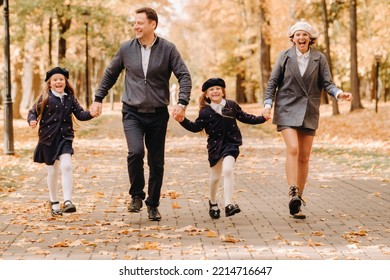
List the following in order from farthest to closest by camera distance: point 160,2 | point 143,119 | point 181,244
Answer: point 160,2
point 143,119
point 181,244

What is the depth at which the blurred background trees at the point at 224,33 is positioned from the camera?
33.1 meters

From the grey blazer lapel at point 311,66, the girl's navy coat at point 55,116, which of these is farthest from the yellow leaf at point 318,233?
the girl's navy coat at point 55,116

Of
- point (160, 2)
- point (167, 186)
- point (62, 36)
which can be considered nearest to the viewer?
point (167, 186)

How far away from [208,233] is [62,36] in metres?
26.9

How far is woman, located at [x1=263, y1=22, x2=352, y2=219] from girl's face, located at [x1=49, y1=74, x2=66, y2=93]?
237 centimetres

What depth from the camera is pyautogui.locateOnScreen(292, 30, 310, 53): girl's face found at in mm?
9125

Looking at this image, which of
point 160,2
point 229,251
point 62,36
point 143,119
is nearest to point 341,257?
point 229,251

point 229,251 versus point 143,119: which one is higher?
point 143,119

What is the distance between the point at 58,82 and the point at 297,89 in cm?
277

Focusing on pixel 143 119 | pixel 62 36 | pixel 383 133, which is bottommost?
pixel 383 133

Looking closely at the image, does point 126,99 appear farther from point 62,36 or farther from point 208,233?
point 62,36

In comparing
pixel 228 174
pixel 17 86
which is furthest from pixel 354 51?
pixel 228 174

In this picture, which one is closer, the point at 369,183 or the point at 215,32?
the point at 369,183
